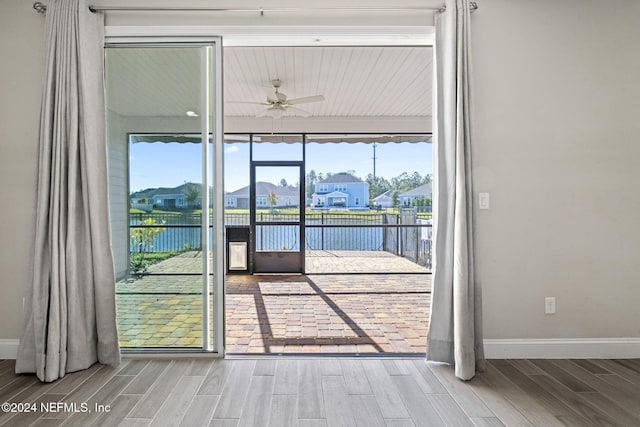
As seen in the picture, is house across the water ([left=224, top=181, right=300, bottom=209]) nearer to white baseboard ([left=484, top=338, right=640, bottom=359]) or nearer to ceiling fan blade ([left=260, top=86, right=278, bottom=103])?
ceiling fan blade ([left=260, top=86, right=278, bottom=103])

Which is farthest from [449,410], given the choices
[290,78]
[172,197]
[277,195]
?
[277,195]

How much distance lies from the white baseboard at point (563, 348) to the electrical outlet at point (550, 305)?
0.67 feet

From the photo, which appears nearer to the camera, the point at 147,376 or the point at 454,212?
the point at 147,376

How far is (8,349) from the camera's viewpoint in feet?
9.18

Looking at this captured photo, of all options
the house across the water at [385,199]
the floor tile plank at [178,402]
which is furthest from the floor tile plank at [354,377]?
the house across the water at [385,199]

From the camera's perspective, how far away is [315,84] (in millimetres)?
5078

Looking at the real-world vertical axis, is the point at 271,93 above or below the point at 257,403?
above

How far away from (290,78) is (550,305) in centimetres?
368

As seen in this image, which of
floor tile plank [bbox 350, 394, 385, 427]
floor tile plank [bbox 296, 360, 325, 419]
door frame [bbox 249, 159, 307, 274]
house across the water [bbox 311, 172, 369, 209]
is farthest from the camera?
house across the water [bbox 311, 172, 369, 209]

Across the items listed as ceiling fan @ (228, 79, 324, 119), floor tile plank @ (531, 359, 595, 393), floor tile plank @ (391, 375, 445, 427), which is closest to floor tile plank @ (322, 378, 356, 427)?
floor tile plank @ (391, 375, 445, 427)

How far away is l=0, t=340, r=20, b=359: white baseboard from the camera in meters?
2.79

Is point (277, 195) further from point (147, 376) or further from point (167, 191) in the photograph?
point (147, 376)

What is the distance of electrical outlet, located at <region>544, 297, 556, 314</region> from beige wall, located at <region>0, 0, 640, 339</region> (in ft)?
0.12

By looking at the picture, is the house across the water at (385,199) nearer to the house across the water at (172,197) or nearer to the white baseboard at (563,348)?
the white baseboard at (563,348)
